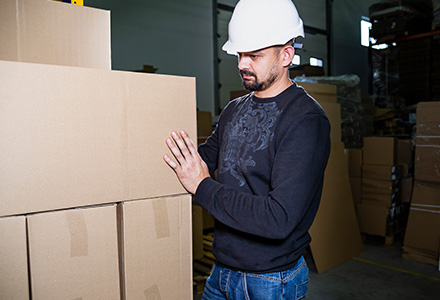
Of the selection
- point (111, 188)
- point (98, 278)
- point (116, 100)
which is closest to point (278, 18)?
point (116, 100)

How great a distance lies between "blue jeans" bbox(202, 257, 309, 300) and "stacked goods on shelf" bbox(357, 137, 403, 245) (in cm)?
324

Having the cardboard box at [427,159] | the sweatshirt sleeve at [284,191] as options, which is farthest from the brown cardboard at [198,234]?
the sweatshirt sleeve at [284,191]

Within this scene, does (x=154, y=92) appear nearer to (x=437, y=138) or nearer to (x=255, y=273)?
(x=255, y=273)

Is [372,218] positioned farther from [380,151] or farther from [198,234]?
[198,234]

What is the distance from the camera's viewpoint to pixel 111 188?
3.67 ft

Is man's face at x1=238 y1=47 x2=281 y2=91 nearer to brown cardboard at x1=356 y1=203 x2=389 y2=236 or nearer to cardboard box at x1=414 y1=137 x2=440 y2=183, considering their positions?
cardboard box at x1=414 y1=137 x2=440 y2=183

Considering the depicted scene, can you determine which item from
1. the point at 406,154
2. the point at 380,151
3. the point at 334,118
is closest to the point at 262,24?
the point at 334,118

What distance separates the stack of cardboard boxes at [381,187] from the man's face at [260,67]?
3321 mm

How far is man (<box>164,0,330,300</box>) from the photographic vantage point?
1191mm

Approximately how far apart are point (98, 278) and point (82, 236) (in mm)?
142

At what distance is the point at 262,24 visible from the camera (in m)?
1.28

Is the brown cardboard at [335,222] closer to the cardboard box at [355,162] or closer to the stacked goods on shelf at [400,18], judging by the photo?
the cardboard box at [355,162]

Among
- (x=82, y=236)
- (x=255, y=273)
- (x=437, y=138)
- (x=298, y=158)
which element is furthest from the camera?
(x=437, y=138)

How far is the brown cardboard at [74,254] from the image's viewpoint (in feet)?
3.31
